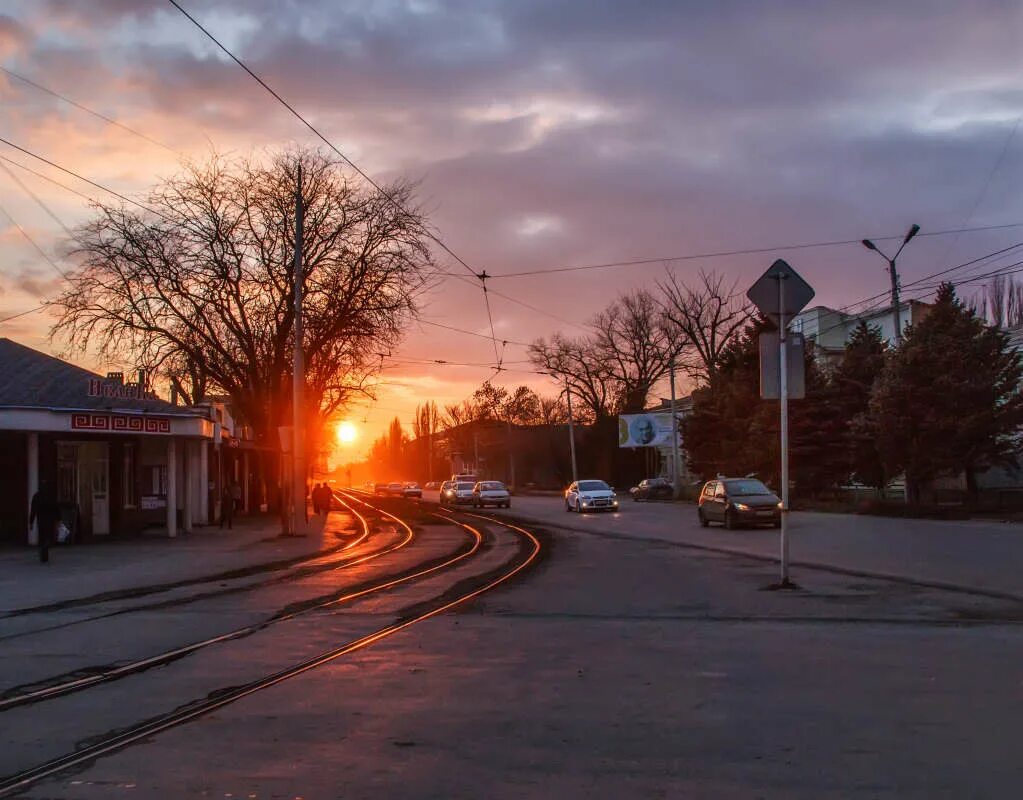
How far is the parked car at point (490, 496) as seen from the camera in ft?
186

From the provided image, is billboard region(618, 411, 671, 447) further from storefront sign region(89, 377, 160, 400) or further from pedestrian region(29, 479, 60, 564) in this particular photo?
pedestrian region(29, 479, 60, 564)

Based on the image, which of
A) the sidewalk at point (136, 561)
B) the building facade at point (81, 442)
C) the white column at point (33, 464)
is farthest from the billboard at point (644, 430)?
the white column at point (33, 464)

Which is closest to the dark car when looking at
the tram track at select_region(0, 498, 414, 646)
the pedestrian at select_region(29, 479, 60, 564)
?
the tram track at select_region(0, 498, 414, 646)

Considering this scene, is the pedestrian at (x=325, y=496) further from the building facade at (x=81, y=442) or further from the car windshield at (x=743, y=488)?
the car windshield at (x=743, y=488)

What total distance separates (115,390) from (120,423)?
1.69 metres

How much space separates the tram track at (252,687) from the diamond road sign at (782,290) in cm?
579

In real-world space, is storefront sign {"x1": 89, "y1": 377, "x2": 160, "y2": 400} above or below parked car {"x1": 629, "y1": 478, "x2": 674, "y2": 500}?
above

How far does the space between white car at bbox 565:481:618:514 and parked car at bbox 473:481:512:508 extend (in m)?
8.21

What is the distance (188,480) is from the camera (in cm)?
3391

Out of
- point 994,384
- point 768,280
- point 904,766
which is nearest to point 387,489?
point 994,384

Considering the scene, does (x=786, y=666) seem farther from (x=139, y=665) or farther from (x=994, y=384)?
(x=994, y=384)

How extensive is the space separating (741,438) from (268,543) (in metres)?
32.8

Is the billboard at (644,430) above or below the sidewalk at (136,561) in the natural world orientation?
above

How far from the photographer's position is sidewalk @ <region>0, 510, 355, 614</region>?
16625mm
